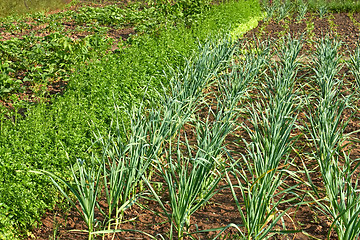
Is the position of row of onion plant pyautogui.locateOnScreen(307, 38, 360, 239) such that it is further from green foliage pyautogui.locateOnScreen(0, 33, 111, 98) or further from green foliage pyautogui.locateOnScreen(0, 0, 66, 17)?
green foliage pyautogui.locateOnScreen(0, 0, 66, 17)

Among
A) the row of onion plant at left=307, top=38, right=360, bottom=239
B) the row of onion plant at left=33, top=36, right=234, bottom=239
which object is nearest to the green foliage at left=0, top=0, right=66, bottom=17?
the row of onion plant at left=33, top=36, right=234, bottom=239

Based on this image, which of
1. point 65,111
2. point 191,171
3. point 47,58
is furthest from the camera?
point 47,58

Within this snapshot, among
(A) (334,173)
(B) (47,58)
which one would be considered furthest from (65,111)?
(B) (47,58)

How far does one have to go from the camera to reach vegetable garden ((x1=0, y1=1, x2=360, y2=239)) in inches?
95.2

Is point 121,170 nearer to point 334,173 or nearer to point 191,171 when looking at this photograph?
point 191,171

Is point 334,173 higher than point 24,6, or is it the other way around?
point 24,6

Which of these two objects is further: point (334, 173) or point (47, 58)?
point (47, 58)

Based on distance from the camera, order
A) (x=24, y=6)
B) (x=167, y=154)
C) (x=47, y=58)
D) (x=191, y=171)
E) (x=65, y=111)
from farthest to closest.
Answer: (x=24, y=6) < (x=47, y=58) < (x=65, y=111) < (x=167, y=154) < (x=191, y=171)

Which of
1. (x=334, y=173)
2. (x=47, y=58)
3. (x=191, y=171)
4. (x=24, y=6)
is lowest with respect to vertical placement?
(x=334, y=173)

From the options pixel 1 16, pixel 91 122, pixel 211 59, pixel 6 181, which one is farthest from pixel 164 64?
pixel 1 16

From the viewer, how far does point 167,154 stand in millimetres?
2951

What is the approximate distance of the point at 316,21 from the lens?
11555 mm

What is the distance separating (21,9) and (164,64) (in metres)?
7.05

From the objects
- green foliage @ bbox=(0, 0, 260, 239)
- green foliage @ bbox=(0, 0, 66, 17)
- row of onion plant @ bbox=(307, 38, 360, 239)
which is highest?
green foliage @ bbox=(0, 0, 66, 17)
